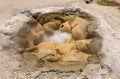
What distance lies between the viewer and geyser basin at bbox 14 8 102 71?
3.27m

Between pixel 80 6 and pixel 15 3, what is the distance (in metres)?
1.15

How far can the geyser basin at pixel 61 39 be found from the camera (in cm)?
327

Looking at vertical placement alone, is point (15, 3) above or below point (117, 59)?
above

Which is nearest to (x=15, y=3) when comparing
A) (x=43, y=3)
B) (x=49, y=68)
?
(x=43, y=3)

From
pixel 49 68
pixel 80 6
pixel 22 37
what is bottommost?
pixel 49 68

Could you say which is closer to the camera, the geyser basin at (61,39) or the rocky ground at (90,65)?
the rocky ground at (90,65)

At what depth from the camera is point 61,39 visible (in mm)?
3863

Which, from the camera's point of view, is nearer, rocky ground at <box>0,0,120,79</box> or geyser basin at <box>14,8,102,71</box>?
rocky ground at <box>0,0,120,79</box>

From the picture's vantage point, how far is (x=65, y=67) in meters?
3.18

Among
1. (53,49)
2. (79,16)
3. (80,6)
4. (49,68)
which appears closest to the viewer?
(49,68)

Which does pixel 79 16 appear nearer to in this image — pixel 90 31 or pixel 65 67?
pixel 90 31

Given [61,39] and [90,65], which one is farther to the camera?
[61,39]

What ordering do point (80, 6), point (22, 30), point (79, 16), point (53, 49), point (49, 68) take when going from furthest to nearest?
point (80, 6)
point (79, 16)
point (22, 30)
point (53, 49)
point (49, 68)

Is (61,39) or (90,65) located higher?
(61,39)
